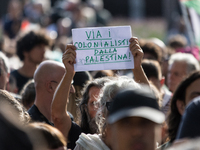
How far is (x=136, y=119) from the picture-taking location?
2.28 m

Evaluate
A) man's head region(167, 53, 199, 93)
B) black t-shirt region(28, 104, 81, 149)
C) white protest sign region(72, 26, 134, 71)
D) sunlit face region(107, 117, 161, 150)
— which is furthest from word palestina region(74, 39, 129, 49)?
man's head region(167, 53, 199, 93)

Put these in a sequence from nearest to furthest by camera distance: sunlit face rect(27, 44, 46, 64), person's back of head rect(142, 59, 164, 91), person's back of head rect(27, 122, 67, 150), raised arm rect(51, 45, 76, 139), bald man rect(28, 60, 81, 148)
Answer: person's back of head rect(27, 122, 67, 150), raised arm rect(51, 45, 76, 139), bald man rect(28, 60, 81, 148), person's back of head rect(142, 59, 164, 91), sunlit face rect(27, 44, 46, 64)

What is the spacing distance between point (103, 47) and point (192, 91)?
968 mm

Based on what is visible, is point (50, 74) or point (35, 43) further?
point (35, 43)

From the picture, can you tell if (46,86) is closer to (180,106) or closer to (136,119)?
(180,106)

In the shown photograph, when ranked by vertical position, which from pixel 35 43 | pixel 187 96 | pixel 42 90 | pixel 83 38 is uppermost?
pixel 35 43

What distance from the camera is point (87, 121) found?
157 inches

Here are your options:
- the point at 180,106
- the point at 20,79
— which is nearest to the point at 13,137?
the point at 180,106

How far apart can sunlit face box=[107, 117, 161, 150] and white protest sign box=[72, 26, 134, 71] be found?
1.46 metres

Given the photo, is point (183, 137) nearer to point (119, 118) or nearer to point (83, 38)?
point (119, 118)

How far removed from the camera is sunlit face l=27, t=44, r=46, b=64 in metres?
6.44

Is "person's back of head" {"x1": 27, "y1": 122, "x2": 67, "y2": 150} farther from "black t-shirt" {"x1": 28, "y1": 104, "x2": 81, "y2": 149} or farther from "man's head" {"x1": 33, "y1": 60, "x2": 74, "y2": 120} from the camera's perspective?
"man's head" {"x1": 33, "y1": 60, "x2": 74, "y2": 120}

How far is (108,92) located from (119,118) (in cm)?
88

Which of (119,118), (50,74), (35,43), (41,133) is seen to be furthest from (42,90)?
(35,43)
